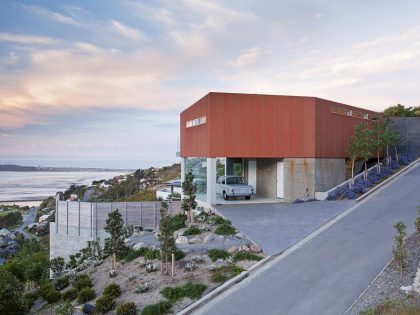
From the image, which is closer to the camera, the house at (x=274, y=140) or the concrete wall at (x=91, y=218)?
the house at (x=274, y=140)

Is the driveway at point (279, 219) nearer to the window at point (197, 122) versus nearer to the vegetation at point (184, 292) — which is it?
the vegetation at point (184, 292)

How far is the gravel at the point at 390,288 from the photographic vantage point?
8422mm

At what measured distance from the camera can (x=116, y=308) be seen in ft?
32.7

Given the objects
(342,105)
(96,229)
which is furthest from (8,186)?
(342,105)

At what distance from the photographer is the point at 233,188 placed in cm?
2319

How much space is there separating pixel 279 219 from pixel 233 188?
6119 mm

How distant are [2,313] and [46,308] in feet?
10.7

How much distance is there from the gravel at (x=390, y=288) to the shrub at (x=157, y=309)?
4430 millimetres

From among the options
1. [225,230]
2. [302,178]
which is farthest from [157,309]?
[302,178]

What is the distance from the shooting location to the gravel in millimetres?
8422

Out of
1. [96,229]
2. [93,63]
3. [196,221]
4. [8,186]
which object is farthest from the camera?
[8,186]

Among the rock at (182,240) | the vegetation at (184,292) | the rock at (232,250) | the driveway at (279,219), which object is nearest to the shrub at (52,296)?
the vegetation at (184,292)

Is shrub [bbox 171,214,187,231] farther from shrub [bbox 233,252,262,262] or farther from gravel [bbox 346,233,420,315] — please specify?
gravel [bbox 346,233,420,315]

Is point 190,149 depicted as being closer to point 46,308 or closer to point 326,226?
point 326,226
